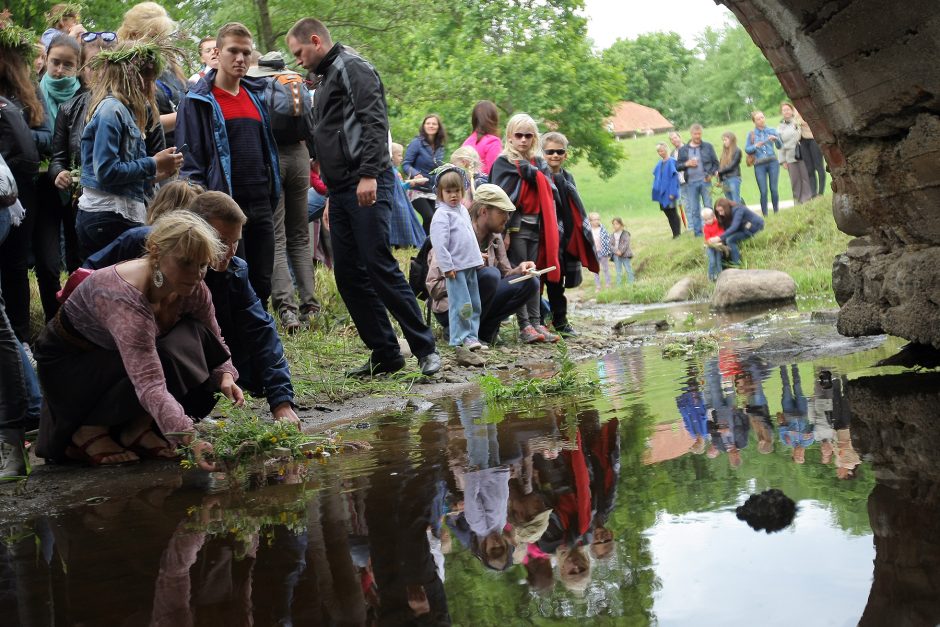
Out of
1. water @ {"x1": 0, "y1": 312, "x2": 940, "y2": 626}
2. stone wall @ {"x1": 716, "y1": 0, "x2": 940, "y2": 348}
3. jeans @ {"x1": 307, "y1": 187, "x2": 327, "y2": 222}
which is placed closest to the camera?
water @ {"x1": 0, "y1": 312, "x2": 940, "y2": 626}

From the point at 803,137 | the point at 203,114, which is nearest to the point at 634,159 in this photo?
the point at 803,137

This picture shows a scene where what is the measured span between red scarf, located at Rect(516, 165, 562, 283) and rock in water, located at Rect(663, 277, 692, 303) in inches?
232

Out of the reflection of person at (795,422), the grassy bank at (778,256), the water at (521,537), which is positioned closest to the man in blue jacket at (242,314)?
the water at (521,537)

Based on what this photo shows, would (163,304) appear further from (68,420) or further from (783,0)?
(783,0)

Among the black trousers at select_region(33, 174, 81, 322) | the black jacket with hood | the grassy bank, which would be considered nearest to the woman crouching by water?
the black trousers at select_region(33, 174, 81, 322)

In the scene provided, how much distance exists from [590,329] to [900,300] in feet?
18.7

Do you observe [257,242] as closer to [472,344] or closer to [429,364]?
[429,364]

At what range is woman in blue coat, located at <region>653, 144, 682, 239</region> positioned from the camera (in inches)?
853

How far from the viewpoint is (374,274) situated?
712 centimetres

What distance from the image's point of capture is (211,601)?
9.27ft

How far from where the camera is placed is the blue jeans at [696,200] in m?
19.4

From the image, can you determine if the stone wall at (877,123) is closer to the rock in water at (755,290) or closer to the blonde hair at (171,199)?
the blonde hair at (171,199)

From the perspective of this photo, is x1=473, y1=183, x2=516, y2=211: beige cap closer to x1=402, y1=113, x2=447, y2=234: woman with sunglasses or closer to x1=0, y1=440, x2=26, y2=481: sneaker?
x1=402, y1=113, x2=447, y2=234: woman with sunglasses

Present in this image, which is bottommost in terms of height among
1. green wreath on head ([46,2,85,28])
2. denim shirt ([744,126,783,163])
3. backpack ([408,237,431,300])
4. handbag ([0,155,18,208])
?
backpack ([408,237,431,300])
